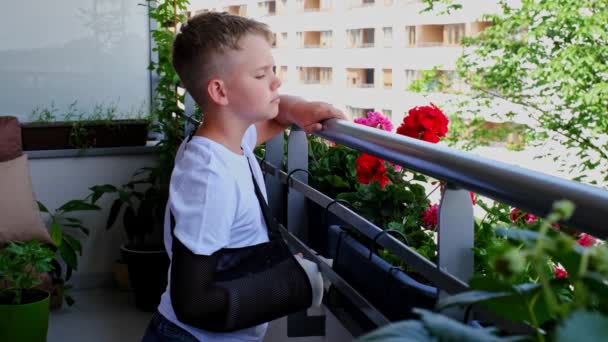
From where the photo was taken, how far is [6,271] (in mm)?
3096

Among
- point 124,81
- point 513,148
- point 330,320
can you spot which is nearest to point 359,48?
point 513,148

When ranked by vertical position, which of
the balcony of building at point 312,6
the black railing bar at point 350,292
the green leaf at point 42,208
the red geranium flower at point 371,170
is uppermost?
the balcony of building at point 312,6

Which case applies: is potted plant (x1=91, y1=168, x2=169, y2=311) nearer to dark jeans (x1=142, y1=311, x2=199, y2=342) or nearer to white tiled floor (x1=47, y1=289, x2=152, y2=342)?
white tiled floor (x1=47, y1=289, x2=152, y2=342)

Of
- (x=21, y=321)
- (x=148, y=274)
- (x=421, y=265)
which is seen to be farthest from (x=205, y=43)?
(x=148, y=274)

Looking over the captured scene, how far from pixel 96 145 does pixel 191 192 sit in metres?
3.01

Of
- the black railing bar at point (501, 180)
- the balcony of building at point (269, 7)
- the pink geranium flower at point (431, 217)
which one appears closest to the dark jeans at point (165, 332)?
the black railing bar at point (501, 180)

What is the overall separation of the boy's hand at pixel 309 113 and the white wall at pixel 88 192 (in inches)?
101

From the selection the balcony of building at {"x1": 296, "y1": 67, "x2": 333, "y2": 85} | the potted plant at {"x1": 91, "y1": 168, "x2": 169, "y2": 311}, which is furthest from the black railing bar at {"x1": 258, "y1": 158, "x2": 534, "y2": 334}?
the balcony of building at {"x1": 296, "y1": 67, "x2": 333, "y2": 85}

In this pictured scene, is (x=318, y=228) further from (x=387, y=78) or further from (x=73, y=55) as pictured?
(x=387, y=78)

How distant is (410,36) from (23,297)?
22135 mm

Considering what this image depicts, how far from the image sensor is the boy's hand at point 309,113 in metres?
1.72

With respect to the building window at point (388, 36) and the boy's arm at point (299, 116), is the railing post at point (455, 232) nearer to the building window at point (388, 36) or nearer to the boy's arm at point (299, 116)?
the boy's arm at point (299, 116)

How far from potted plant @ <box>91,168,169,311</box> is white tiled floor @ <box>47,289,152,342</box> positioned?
11 centimetres

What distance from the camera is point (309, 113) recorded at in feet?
5.73
